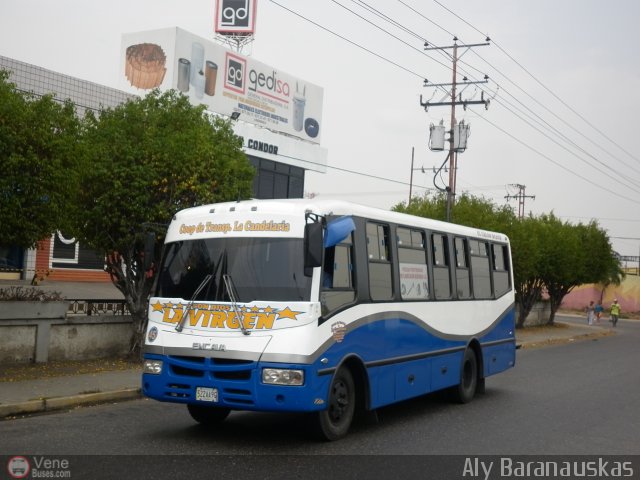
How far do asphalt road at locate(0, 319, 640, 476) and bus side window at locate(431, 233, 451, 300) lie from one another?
6.09ft

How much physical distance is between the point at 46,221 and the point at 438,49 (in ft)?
88.3

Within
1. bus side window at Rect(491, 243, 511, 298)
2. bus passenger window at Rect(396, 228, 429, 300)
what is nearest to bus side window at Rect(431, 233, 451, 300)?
bus passenger window at Rect(396, 228, 429, 300)

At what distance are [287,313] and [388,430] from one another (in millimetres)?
2648

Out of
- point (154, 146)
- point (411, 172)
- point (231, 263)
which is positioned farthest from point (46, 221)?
point (411, 172)

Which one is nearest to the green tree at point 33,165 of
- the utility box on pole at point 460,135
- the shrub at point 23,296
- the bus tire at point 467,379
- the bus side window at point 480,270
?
the shrub at point 23,296

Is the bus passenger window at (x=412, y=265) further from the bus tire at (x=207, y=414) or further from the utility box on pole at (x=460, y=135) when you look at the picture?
the utility box on pole at (x=460, y=135)

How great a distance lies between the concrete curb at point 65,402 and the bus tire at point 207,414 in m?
2.31

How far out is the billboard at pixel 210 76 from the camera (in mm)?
46219

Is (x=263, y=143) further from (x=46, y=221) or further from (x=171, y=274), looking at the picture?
(x=171, y=274)

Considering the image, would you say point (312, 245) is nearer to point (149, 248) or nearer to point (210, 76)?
point (149, 248)

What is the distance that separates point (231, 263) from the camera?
30.2ft

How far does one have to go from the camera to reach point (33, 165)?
12.4 metres

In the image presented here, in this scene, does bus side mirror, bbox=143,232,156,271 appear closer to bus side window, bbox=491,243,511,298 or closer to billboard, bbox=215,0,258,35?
bus side window, bbox=491,243,511,298

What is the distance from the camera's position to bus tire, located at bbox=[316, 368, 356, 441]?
8.98m
